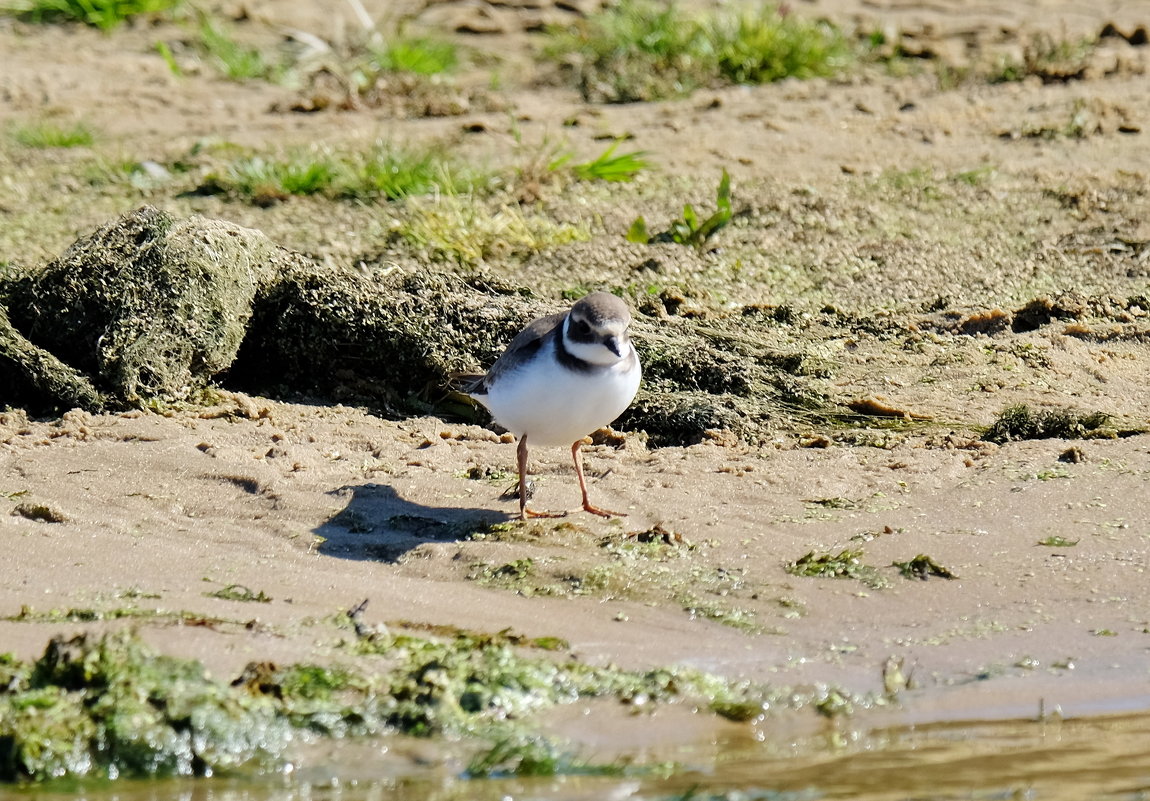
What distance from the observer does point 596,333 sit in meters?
5.71

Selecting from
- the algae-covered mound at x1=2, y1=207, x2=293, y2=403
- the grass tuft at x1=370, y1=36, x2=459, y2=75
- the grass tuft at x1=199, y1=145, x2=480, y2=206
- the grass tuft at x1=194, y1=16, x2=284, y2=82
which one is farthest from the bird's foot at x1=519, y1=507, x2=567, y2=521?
the grass tuft at x1=194, y1=16, x2=284, y2=82

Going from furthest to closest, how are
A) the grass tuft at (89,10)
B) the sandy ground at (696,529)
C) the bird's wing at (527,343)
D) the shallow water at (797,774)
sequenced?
the grass tuft at (89,10) → the bird's wing at (527,343) → the sandy ground at (696,529) → the shallow water at (797,774)

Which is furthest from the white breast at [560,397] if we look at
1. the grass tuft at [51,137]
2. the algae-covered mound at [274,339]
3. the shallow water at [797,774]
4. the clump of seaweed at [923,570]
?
the grass tuft at [51,137]

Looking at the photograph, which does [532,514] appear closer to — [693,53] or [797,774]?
[797,774]

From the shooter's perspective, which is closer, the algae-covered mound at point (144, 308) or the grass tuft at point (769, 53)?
the algae-covered mound at point (144, 308)

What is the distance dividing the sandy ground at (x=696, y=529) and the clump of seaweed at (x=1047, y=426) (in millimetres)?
140

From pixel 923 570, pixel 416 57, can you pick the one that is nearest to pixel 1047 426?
pixel 923 570

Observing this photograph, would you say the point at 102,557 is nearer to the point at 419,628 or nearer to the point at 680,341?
the point at 419,628

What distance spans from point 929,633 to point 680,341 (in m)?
2.78

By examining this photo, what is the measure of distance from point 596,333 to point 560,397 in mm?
282

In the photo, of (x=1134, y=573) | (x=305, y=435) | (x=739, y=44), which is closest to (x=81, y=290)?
(x=305, y=435)

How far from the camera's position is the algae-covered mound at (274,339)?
7.00m

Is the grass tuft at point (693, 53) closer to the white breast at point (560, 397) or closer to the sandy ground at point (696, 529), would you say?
the sandy ground at point (696, 529)

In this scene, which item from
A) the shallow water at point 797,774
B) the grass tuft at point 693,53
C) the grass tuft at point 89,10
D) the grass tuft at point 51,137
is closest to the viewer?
the shallow water at point 797,774
